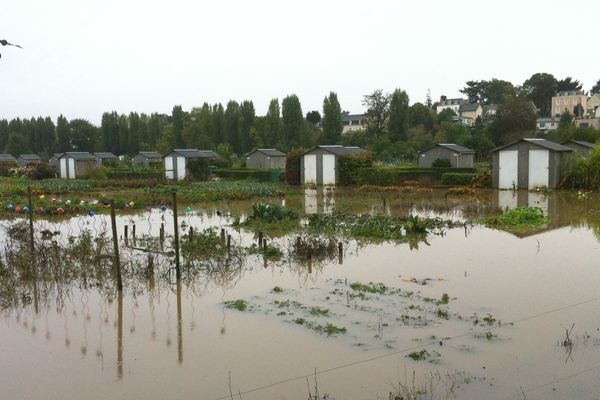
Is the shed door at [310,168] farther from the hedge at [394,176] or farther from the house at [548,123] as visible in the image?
the house at [548,123]

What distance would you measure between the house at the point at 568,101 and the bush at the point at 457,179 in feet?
240

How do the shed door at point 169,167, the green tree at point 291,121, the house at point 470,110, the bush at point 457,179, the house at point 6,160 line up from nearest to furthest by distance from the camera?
the bush at point 457,179 → the shed door at point 169,167 → the house at point 6,160 → the green tree at point 291,121 → the house at point 470,110

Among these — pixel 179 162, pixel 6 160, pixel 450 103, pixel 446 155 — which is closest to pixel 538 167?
pixel 446 155

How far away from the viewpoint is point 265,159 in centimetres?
5047

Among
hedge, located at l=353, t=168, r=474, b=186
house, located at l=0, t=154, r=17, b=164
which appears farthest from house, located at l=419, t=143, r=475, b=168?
house, located at l=0, t=154, r=17, b=164

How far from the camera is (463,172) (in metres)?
36.8

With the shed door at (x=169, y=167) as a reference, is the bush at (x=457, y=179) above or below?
below

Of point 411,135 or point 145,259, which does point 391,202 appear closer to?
point 145,259

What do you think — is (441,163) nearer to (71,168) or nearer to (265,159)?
(265,159)

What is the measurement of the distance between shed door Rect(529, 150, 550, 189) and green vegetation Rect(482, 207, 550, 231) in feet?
40.4

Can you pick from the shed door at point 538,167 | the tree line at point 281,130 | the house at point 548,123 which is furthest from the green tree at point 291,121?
the house at point 548,123

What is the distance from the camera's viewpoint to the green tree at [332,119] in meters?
65.4

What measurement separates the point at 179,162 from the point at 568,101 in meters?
76.9

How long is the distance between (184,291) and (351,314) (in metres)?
3.13
